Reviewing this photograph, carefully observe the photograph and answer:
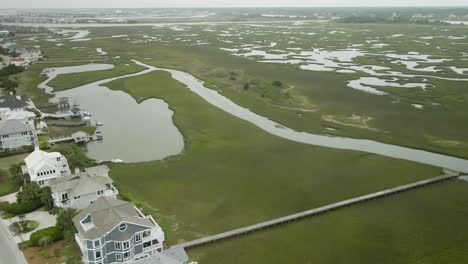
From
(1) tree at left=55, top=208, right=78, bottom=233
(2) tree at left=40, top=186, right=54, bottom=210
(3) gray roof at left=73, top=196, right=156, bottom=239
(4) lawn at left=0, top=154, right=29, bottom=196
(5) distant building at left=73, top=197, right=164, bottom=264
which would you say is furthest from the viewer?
(4) lawn at left=0, top=154, right=29, bottom=196

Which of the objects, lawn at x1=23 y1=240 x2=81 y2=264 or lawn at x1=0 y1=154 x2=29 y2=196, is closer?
lawn at x1=23 y1=240 x2=81 y2=264

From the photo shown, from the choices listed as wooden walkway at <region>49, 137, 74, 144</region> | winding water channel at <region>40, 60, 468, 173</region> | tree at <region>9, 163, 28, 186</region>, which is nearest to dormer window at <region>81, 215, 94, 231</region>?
tree at <region>9, 163, 28, 186</region>

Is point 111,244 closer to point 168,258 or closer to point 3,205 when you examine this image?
point 168,258

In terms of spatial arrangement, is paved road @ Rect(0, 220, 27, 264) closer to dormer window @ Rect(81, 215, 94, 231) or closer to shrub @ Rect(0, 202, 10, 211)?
shrub @ Rect(0, 202, 10, 211)

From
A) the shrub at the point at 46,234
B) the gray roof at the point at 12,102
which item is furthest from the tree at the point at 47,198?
the gray roof at the point at 12,102

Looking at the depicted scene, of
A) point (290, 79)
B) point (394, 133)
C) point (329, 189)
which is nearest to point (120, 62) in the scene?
point (290, 79)
